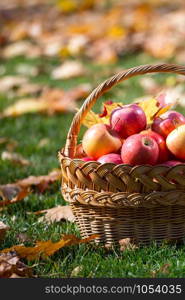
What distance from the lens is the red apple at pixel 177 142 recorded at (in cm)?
217

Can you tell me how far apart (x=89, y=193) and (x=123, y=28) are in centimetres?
503

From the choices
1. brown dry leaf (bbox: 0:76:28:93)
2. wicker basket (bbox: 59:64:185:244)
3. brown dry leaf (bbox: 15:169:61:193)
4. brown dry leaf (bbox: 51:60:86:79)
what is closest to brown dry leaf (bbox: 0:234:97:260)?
wicker basket (bbox: 59:64:185:244)

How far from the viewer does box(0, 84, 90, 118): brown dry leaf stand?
435 cm

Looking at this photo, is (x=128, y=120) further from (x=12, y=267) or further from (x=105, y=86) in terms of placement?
(x=12, y=267)

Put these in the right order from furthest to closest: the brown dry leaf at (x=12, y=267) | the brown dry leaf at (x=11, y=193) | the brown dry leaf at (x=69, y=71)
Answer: the brown dry leaf at (x=69, y=71), the brown dry leaf at (x=11, y=193), the brown dry leaf at (x=12, y=267)

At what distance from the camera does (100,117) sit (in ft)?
8.28

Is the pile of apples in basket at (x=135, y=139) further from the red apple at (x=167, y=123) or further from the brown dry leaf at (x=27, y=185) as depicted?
the brown dry leaf at (x=27, y=185)

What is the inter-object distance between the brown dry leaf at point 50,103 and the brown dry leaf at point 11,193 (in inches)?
57.5

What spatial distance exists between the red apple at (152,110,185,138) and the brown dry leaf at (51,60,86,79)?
3.21 metres

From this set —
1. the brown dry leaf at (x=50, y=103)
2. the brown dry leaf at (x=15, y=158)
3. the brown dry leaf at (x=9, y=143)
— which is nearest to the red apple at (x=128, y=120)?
the brown dry leaf at (x=15, y=158)

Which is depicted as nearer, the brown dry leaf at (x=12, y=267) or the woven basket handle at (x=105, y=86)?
the brown dry leaf at (x=12, y=267)

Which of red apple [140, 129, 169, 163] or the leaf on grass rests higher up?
the leaf on grass

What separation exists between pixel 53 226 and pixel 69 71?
3254 mm

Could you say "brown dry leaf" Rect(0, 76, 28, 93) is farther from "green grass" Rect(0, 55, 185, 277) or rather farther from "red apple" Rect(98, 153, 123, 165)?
"red apple" Rect(98, 153, 123, 165)
